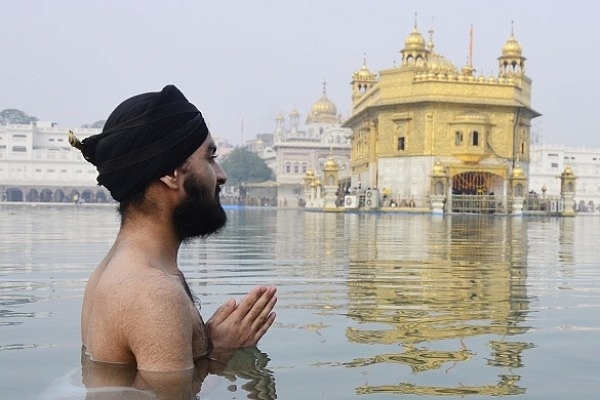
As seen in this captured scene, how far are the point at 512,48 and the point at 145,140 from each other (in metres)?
Result: 40.4

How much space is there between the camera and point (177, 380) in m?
2.24

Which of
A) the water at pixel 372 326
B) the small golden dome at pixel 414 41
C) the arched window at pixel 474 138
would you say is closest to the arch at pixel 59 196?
the small golden dome at pixel 414 41

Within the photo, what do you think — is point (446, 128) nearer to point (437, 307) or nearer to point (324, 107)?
point (437, 307)

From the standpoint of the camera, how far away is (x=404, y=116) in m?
38.2

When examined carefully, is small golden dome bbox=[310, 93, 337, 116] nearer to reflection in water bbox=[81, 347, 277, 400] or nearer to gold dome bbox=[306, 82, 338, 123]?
gold dome bbox=[306, 82, 338, 123]

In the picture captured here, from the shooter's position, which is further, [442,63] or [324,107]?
[324,107]

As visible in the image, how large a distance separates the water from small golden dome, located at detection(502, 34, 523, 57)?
33375 millimetres

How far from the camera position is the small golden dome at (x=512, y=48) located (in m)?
40.3

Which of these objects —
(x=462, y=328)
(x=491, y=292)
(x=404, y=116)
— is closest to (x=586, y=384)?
(x=462, y=328)

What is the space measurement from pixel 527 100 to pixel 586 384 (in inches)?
1559

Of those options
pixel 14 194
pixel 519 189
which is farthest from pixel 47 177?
pixel 519 189

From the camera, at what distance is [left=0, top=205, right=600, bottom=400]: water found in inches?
108

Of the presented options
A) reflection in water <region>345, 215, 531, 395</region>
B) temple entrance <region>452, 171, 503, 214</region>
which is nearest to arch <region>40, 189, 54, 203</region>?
temple entrance <region>452, 171, 503, 214</region>

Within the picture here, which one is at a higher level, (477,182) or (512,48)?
(512,48)
